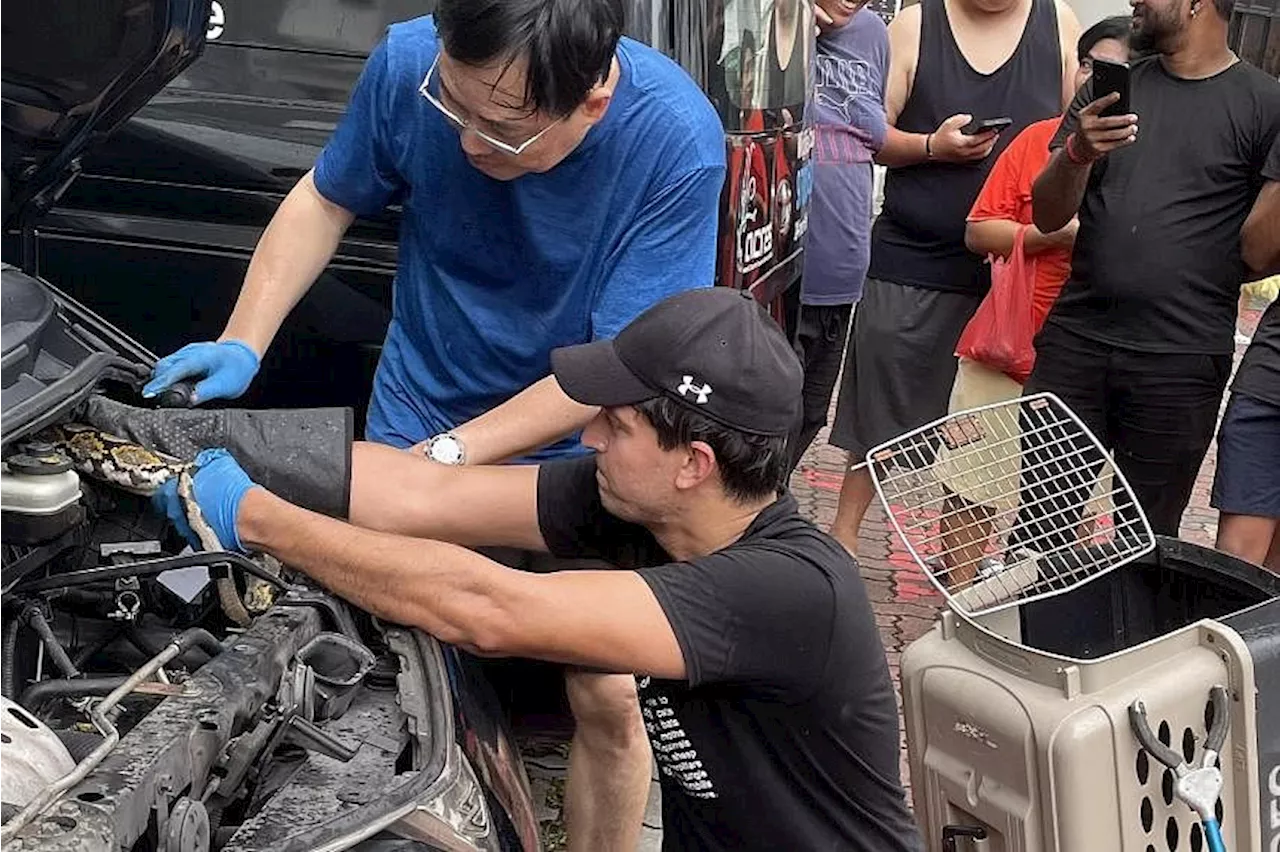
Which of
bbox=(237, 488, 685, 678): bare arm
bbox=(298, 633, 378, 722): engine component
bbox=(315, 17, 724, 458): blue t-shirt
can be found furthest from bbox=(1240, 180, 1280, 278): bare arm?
bbox=(298, 633, 378, 722): engine component

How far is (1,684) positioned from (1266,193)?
117 inches

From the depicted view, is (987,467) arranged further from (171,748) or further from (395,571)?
(171,748)

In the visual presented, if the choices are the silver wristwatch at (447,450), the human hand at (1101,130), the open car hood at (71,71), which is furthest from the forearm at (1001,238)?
the open car hood at (71,71)

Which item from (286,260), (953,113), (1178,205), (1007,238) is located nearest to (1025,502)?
(1178,205)

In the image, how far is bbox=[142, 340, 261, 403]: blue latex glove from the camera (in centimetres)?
248

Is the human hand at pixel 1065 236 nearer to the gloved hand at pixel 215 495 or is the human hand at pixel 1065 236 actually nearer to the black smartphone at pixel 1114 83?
the black smartphone at pixel 1114 83

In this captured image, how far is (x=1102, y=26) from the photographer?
199 inches

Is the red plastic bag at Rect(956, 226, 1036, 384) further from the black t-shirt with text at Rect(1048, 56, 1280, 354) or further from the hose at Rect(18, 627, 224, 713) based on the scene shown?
the hose at Rect(18, 627, 224, 713)

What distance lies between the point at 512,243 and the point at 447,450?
0.43 m

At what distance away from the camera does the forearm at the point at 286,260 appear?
2859mm

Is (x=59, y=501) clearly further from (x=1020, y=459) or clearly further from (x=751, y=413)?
(x=1020, y=459)

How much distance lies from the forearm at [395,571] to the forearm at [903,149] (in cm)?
299

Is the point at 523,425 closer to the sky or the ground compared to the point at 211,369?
closer to the ground

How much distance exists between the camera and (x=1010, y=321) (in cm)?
450
